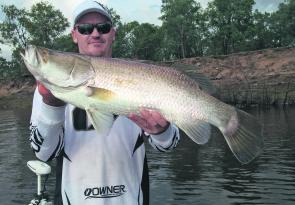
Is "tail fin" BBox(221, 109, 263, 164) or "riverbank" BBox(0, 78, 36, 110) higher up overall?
"riverbank" BBox(0, 78, 36, 110)

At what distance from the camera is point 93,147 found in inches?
174

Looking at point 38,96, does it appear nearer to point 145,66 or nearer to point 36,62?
point 36,62

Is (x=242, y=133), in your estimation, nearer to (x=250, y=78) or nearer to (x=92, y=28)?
(x=92, y=28)

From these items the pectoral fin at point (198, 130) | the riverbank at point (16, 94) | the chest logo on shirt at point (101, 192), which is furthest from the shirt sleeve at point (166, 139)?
the riverbank at point (16, 94)

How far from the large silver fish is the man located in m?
0.31

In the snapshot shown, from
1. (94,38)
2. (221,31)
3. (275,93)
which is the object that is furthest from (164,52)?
(94,38)

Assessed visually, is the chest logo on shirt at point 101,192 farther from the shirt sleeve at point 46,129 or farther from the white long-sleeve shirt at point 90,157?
the shirt sleeve at point 46,129

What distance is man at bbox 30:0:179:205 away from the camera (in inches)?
169

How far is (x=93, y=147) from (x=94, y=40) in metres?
1.07

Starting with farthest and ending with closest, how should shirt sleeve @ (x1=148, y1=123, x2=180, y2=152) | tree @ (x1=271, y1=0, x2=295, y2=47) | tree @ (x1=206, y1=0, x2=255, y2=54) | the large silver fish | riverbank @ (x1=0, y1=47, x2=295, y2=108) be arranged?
tree @ (x1=206, y1=0, x2=255, y2=54), tree @ (x1=271, y1=0, x2=295, y2=47), riverbank @ (x1=0, y1=47, x2=295, y2=108), shirt sleeve @ (x1=148, y1=123, x2=180, y2=152), the large silver fish

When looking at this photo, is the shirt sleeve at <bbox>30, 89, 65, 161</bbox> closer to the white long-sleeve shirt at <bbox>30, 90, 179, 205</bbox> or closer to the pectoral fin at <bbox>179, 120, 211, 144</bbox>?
the white long-sleeve shirt at <bbox>30, 90, 179, 205</bbox>

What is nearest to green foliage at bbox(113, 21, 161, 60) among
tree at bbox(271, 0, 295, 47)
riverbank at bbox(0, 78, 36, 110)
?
riverbank at bbox(0, 78, 36, 110)

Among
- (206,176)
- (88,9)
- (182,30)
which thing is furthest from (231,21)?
(88,9)

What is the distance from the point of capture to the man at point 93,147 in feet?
14.0
